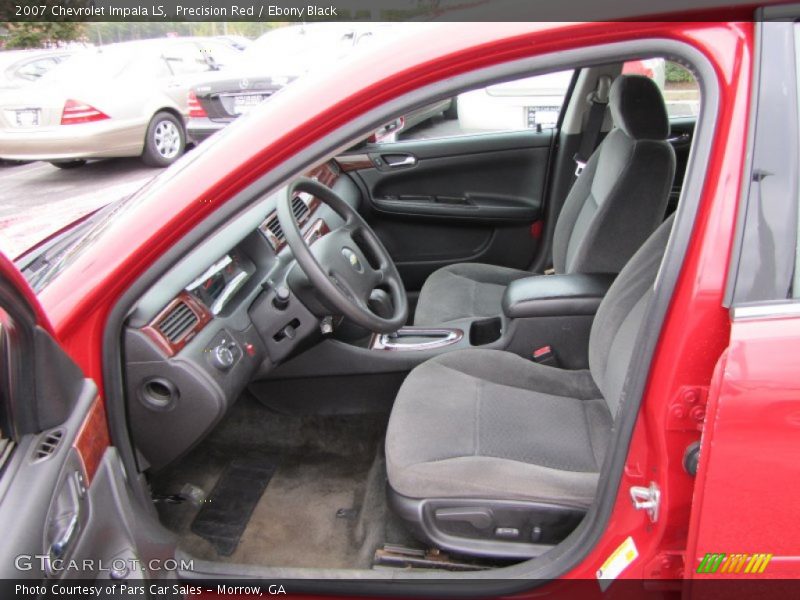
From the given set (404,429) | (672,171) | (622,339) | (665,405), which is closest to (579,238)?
(672,171)

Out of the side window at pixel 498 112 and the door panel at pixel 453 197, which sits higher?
the side window at pixel 498 112

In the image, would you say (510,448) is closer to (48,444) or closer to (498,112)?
(48,444)

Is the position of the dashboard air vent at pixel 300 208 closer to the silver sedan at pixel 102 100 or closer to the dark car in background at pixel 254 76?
the dark car in background at pixel 254 76

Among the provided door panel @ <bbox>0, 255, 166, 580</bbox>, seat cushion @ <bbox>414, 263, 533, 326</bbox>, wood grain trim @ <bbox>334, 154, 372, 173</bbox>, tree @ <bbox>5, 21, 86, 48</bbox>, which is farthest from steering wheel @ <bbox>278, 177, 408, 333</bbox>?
tree @ <bbox>5, 21, 86, 48</bbox>

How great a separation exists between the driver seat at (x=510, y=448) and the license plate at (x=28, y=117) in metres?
6.41

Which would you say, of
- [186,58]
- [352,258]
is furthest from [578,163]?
[186,58]

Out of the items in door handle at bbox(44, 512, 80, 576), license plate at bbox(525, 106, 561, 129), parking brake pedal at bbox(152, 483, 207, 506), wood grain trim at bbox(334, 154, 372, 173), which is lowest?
parking brake pedal at bbox(152, 483, 207, 506)

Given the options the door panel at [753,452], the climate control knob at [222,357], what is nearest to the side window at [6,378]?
the climate control knob at [222,357]

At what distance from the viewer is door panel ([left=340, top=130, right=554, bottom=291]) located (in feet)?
10.5

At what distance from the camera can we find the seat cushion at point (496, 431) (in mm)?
1465

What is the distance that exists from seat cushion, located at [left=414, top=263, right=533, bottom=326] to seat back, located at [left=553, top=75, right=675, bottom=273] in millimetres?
459

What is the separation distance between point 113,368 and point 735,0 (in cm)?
122

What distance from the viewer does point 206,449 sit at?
216cm

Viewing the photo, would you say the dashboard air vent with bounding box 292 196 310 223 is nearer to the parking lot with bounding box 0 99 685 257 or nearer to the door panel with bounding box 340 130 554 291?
the door panel with bounding box 340 130 554 291
